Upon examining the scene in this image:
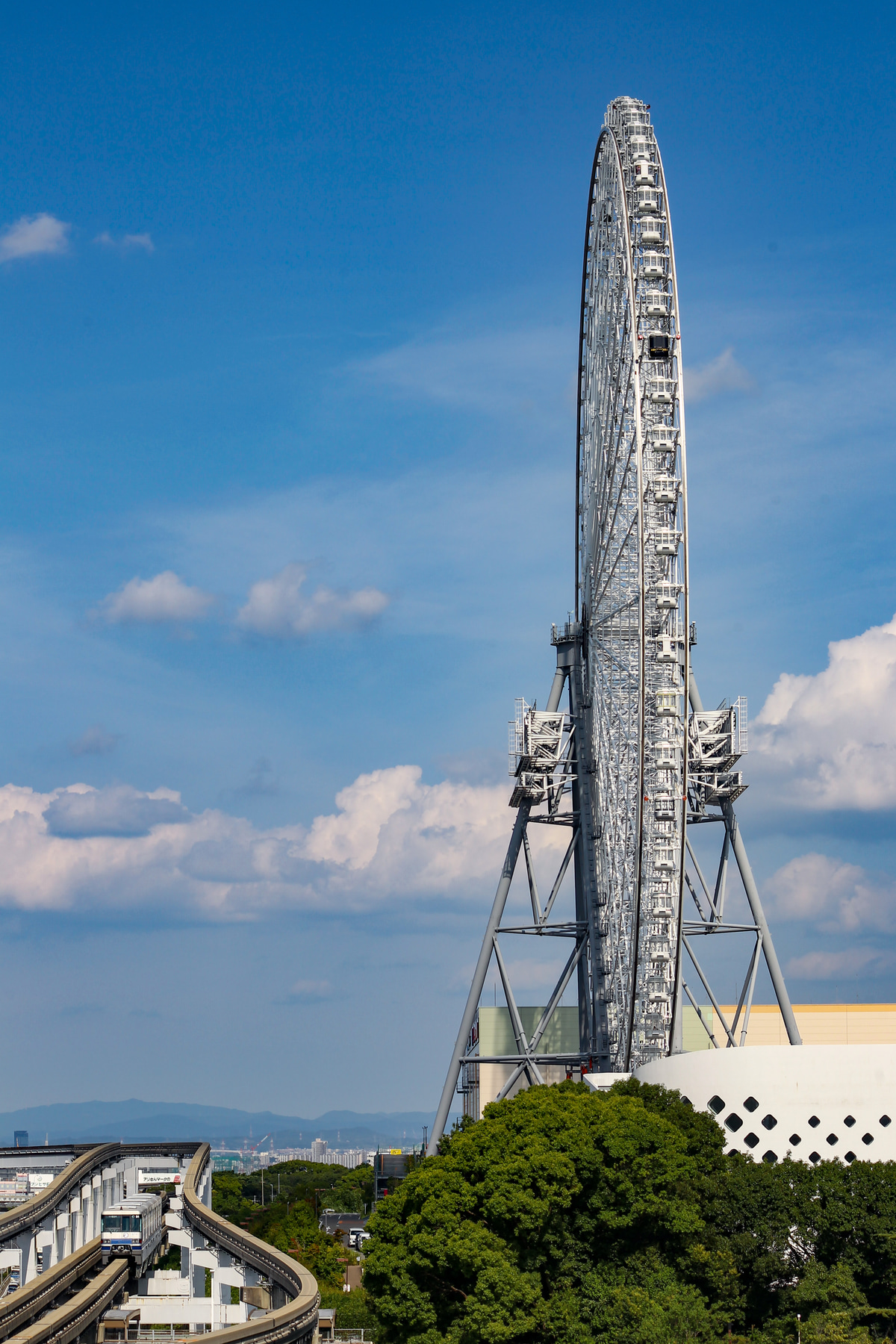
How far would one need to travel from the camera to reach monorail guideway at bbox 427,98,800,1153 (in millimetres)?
73750

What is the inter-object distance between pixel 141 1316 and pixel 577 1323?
134 feet

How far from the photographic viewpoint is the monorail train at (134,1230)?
103375 millimetres

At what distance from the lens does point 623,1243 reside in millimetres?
60250

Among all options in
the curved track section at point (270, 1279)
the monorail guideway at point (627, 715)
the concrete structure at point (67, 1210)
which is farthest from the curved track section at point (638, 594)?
the concrete structure at point (67, 1210)

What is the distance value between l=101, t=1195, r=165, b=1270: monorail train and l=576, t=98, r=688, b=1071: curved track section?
39.2 m

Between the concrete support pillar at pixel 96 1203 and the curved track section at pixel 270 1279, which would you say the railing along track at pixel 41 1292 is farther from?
the concrete support pillar at pixel 96 1203

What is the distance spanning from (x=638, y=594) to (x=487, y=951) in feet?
92.7

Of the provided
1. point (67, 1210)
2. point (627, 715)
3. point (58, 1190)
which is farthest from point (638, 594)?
point (67, 1210)

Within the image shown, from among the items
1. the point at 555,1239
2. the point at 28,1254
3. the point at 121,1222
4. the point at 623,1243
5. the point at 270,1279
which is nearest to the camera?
the point at 555,1239

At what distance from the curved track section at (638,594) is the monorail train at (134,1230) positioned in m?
39.2

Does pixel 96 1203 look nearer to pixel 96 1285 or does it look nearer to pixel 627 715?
pixel 96 1285

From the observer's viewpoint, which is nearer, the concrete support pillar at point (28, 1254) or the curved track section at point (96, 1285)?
the curved track section at point (96, 1285)

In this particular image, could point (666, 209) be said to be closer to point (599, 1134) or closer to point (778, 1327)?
point (599, 1134)

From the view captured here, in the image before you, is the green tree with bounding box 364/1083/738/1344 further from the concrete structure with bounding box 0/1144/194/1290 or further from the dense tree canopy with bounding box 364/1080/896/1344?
the concrete structure with bounding box 0/1144/194/1290
